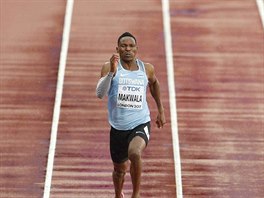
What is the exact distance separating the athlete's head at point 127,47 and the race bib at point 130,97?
29 cm

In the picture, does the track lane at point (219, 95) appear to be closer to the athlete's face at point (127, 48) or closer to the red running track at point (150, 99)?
the red running track at point (150, 99)

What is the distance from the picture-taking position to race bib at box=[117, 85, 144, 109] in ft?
35.1

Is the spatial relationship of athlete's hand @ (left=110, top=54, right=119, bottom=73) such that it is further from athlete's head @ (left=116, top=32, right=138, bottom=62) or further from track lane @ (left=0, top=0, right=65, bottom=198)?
track lane @ (left=0, top=0, right=65, bottom=198)

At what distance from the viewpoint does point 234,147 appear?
14125 mm

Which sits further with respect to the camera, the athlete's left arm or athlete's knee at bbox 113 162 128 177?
athlete's knee at bbox 113 162 128 177

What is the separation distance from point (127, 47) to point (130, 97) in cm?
51

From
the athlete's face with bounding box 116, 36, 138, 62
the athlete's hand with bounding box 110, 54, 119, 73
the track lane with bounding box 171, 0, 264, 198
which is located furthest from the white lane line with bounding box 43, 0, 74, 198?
the athlete's hand with bounding box 110, 54, 119, 73

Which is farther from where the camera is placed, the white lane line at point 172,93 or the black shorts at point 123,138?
the white lane line at point 172,93

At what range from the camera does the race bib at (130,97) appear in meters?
10.7

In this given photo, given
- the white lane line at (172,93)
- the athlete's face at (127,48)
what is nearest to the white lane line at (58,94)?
the white lane line at (172,93)

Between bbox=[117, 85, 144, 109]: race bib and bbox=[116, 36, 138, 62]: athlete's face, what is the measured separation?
0.29 m

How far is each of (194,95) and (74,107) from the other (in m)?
1.83

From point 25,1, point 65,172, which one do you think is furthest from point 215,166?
point 25,1

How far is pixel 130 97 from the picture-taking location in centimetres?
1070
